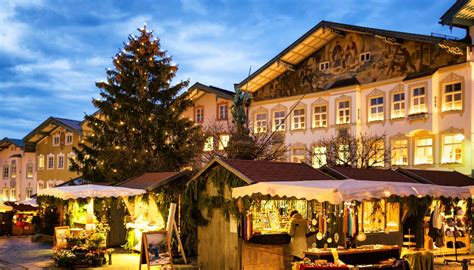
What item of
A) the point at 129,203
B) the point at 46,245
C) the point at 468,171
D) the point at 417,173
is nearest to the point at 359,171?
the point at 417,173

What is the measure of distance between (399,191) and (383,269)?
5.67ft

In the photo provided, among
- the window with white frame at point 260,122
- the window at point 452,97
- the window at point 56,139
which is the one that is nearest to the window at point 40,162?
the window at point 56,139

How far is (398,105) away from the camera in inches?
1208

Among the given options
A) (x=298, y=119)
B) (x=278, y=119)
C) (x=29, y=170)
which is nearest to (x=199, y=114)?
(x=278, y=119)

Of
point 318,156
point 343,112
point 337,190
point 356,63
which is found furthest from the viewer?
point 318,156

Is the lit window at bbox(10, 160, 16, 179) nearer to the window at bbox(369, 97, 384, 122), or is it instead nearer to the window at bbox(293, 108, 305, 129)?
→ the window at bbox(293, 108, 305, 129)

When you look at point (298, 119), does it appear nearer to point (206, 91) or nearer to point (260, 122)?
point (260, 122)

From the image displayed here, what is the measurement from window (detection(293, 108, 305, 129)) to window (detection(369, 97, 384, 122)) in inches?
184

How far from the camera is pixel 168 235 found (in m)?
15.4

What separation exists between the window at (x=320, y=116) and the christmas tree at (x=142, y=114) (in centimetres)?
706

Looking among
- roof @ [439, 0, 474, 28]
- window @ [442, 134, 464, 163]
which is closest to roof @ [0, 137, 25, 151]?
window @ [442, 134, 464, 163]

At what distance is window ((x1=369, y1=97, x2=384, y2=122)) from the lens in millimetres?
31516

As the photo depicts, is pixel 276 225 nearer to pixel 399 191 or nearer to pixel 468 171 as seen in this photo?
pixel 399 191

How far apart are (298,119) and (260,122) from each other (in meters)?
3.07
